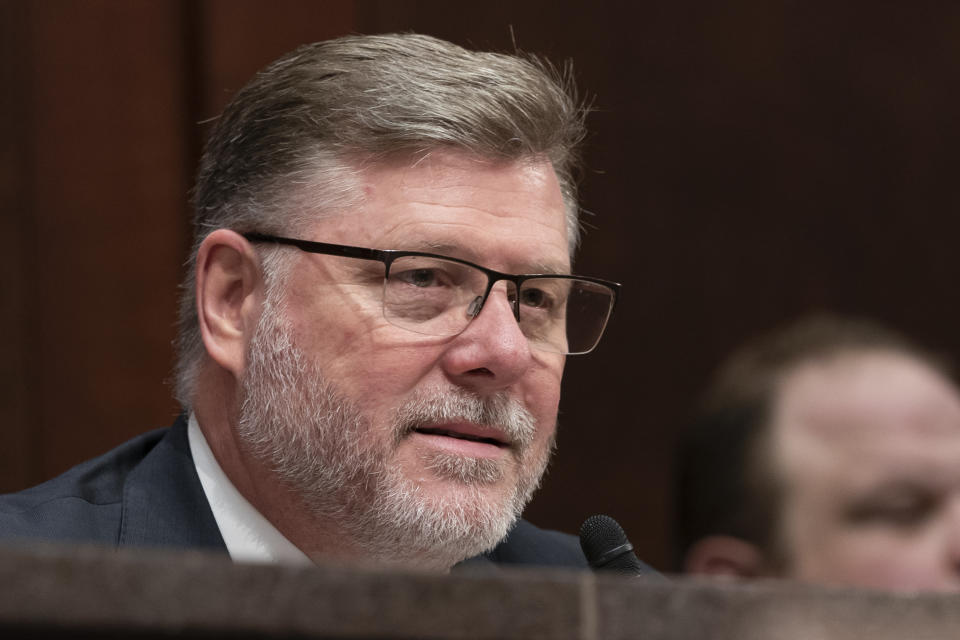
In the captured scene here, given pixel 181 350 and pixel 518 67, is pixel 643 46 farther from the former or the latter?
pixel 181 350

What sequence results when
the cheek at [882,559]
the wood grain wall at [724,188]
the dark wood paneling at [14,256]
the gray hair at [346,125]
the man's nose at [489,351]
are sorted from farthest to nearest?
the wood grain wall at [724,188] → the dark wood paneling at [14,256] → the gray hair at [346,125] → the man's nose at [489,351] → the cheek at [882,559]

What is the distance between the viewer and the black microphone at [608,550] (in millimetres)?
1472

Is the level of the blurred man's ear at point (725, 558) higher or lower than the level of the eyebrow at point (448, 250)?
lower

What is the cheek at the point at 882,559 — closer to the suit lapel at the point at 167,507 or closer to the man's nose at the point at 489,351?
the man's nose at the point at 489,351

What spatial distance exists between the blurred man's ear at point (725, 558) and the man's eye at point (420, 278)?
571 mm

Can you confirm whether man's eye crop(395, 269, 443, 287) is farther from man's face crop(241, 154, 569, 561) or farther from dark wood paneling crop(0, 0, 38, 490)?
dark wood paneling crop(0, 0, 38, 490)

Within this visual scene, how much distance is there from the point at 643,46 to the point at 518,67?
4.16 ft

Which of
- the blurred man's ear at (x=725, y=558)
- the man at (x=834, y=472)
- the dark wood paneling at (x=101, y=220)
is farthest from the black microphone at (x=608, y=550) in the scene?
the dark wood paneling at (x=101, y=220)

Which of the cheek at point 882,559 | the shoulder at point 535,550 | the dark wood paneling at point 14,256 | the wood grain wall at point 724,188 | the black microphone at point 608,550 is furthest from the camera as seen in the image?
the wood grain wall at point 724,188

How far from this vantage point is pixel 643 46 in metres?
3.04

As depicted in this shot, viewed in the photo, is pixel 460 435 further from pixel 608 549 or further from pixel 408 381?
pixel 608 549

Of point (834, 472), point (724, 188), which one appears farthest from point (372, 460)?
point (724, 188)

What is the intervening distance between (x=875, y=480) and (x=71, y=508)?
3.56 ft

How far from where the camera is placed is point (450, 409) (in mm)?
1562
